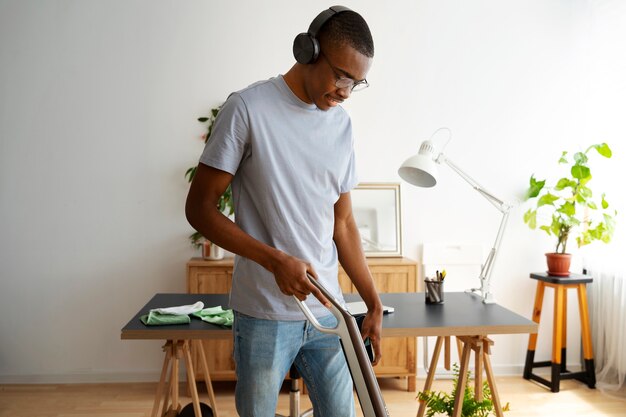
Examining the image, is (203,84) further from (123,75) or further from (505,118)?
(505,118)

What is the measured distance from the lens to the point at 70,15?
3.83 m

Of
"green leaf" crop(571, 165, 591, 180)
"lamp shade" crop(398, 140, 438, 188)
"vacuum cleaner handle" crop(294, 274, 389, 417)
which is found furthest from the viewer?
"green leaf" crop(571, 165, 591, 180)

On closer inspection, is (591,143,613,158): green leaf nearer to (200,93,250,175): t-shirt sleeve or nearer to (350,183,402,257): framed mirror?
(350,183,402,257): framed mirror

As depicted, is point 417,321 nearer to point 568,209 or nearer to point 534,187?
point 568,209

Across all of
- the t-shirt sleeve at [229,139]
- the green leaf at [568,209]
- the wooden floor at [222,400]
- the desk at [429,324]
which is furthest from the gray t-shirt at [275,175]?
the green leaf at [568,209]

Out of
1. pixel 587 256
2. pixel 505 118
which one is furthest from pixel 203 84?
pixel 587 256

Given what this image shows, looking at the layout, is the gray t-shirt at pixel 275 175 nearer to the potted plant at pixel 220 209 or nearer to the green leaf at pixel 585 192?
the potted plant at pixel 220 209

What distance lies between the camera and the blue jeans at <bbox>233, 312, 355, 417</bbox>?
1371mm

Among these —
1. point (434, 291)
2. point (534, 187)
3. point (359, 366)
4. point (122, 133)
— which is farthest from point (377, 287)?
point (359, 366)

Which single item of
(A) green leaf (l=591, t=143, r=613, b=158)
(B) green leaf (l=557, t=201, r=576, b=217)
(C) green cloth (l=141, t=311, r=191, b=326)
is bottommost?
(C) green cloth (l=141, t=311, r=191, b=326)

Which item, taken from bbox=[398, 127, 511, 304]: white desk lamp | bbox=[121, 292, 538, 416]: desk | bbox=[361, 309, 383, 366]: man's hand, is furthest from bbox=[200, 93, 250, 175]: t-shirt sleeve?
bbox=[398, 127, 511, 304]: white desk lamp

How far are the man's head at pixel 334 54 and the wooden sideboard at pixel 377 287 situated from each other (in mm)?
2297

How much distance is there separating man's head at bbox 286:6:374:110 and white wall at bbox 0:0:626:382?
8.41 ft

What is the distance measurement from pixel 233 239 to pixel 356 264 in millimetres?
445
